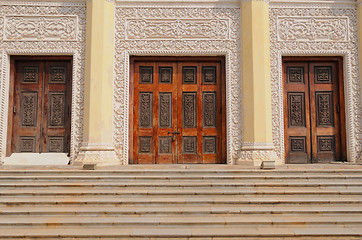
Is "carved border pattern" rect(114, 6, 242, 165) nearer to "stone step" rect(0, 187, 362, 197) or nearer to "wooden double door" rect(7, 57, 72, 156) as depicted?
"wooden double door" rect(7, 57, 72, 156)

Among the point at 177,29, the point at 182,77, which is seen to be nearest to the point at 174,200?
the point at 182,77

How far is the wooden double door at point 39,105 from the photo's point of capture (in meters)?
6.60

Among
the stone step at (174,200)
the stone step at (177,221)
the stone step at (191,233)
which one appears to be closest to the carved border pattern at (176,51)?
the stone step at (174,200)

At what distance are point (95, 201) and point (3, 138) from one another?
3497 millimetres

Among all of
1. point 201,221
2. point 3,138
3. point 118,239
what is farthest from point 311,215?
point 3,138

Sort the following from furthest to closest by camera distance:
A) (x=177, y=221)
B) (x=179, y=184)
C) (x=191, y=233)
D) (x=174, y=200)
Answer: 1. (x=179, y=184)
2. (x=174, y=200)
3. (x=177, y=221)
4. (x=191, y=233)

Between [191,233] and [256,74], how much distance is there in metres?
3.95

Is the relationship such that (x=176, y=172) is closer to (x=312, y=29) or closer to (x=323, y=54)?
(x=323, y=54)

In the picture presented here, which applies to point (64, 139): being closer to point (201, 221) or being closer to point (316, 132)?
point (201, 221)

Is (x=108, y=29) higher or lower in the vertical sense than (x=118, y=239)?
higher

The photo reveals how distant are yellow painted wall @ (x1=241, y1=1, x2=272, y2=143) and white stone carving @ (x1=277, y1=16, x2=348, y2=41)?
44 centimetres

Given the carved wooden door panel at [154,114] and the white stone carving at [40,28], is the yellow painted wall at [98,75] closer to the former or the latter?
the white stone carving at [40,28]

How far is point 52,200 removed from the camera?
4.15m

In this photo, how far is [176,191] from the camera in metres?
4.41
